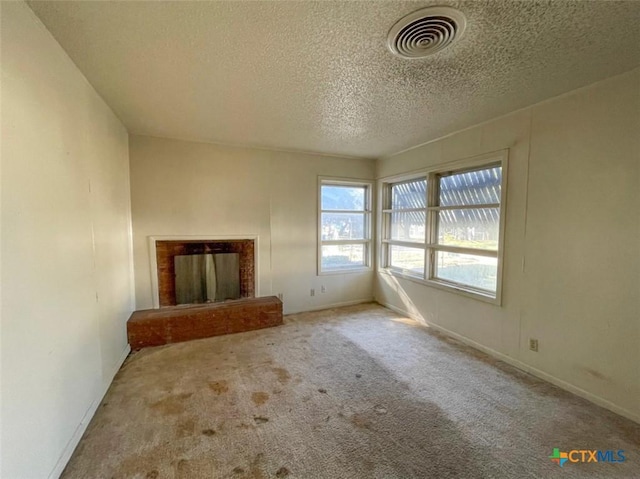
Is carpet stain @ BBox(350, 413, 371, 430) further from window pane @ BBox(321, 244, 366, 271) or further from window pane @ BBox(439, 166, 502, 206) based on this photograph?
window pane @ BBox(321, 244, 366, 271)

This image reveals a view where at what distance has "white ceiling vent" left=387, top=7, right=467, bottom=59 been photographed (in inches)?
55.8

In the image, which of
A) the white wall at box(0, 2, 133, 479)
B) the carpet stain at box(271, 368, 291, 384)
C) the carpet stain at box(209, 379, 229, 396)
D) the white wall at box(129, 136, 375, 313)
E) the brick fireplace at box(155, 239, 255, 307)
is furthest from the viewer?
the brick fireplace at box(155, 239, 255, 307)

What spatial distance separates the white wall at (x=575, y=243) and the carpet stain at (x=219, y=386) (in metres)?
2.66

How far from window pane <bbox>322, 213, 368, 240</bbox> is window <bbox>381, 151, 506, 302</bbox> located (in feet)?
1.40

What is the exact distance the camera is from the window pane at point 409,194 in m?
3.96

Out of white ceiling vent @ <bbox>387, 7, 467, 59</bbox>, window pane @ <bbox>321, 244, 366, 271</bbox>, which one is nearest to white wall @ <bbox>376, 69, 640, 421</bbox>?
white ceiling vent @ <bbox>387, 7, 467, 59</bbox>

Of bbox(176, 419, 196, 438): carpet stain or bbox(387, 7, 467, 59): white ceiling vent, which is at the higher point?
bbox(387, 7, 467, 59): white ceiling vent

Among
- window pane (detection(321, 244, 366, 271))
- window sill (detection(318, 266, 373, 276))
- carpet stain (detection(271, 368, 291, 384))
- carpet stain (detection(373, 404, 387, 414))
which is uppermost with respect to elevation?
window pane (detection(321, 244, 366, 271))

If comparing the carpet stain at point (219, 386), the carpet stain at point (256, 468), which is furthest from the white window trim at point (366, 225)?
the carpet stain at point (256, 468)

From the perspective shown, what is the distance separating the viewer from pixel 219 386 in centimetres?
238

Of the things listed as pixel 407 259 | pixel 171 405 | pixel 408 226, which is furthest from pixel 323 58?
pixel 407 259

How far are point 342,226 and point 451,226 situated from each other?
1.75 metres

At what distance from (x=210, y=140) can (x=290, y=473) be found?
3.57m

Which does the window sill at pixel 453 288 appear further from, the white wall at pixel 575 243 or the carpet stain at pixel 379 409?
the carpet stain at pixel 379 409
